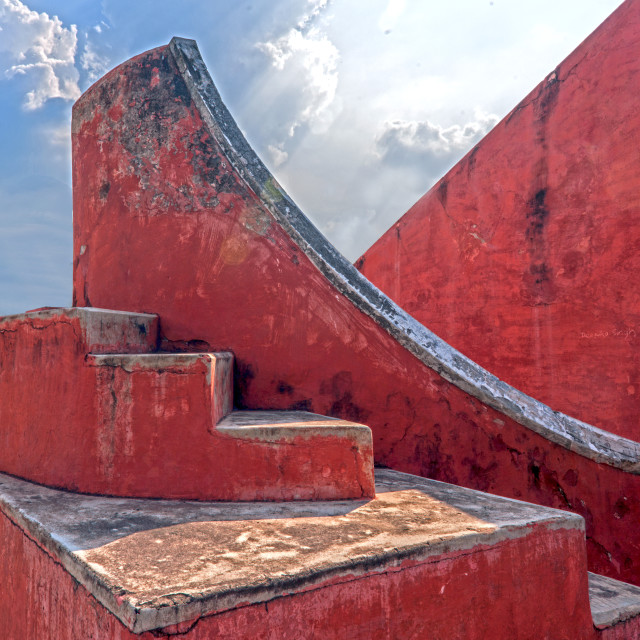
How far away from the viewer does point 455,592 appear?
5.11 ft

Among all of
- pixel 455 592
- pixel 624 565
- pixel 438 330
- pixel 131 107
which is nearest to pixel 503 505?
pixel 455 592


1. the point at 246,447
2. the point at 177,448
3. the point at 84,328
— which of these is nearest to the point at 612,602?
the point at 246,447

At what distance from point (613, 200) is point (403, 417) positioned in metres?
3.10

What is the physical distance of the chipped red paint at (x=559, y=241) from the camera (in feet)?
13.8

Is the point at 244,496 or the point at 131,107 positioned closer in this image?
the point at 244,496

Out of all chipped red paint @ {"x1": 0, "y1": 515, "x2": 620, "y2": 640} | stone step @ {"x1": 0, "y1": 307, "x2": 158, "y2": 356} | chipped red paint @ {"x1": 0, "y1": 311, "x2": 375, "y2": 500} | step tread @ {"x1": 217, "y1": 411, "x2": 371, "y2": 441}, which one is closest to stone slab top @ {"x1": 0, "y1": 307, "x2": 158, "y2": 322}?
stone step @ {"x1": 0, "y1": 307, "x2": 158, "y2": 356}

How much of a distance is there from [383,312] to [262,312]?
649 millimetres

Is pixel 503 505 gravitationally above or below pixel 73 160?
below

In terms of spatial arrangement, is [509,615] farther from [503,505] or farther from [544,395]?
[544,395]

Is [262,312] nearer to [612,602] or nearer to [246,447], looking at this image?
[246,447]

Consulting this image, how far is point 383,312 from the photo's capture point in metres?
2.66

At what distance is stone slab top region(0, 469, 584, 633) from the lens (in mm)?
1170

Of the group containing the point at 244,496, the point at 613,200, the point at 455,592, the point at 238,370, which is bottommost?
the point at 455,592

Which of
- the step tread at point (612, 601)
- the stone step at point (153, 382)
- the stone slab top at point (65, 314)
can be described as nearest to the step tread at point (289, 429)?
the stone step at point (153, 382)
